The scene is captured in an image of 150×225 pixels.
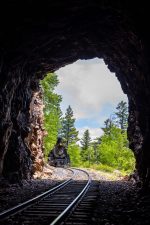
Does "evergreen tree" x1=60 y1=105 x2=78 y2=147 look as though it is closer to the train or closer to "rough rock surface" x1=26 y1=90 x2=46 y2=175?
the train

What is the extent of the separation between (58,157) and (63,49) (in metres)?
36.1

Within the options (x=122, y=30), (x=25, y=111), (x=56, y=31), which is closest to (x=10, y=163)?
(x=25, y=111)

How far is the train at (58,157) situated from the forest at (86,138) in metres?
3.00

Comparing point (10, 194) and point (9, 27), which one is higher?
point (9, 27)

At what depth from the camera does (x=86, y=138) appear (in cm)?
7800

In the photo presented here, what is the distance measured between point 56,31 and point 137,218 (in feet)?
31.8

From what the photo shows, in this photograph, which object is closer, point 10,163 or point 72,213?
point 72,213

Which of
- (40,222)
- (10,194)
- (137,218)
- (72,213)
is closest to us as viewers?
(40,222)

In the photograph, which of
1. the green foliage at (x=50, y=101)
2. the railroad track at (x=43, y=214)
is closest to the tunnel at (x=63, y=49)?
the railroad track at (x=43, y=214)

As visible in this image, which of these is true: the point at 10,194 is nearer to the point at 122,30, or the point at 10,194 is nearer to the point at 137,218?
the point at 137,218

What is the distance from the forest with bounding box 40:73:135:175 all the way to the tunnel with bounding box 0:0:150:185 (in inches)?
494

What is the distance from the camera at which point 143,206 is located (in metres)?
10.2

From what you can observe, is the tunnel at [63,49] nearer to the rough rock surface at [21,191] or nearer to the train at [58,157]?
the rough rock surface at [21,191]

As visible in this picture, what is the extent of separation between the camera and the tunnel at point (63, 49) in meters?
11.8
